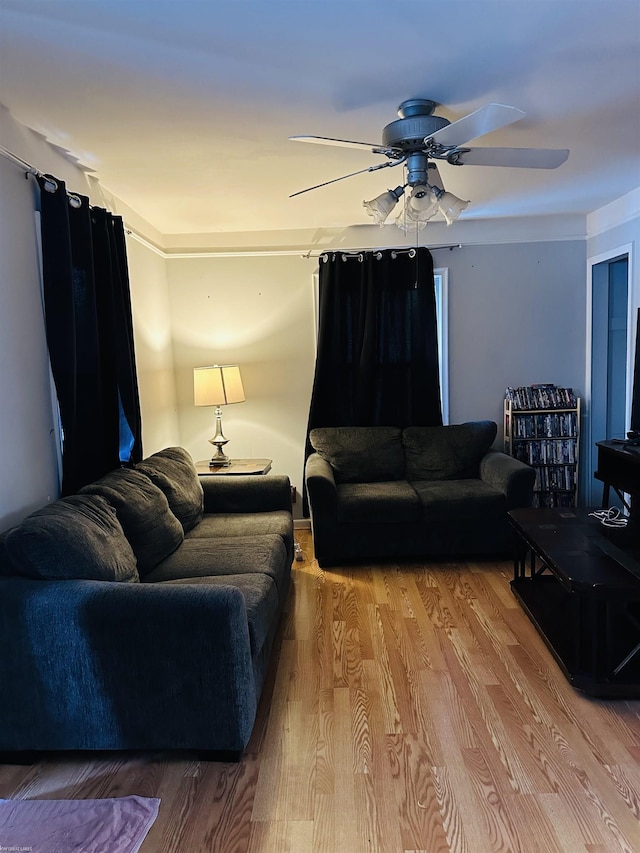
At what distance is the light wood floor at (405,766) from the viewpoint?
1738mm

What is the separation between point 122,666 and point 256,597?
58 cm

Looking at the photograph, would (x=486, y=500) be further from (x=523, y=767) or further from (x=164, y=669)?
(x=164, y=669)

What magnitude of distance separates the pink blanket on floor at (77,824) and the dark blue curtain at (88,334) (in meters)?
1.35

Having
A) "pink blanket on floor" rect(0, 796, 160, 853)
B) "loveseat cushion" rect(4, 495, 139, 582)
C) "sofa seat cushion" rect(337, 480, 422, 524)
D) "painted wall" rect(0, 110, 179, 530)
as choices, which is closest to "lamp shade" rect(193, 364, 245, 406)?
"sofa seat cushion" rect(337, 480, 422, 524)

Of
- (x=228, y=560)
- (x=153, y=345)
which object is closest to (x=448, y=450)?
(x=228, y=560)

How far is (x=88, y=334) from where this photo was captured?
2.92 meters

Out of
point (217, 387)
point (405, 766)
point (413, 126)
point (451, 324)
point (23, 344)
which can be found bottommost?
point (405, 766)

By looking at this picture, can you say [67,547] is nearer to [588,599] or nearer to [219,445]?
[588,599]

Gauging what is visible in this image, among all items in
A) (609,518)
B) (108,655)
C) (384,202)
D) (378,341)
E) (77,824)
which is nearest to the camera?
(77,824)

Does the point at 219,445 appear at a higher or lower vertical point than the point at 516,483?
higher

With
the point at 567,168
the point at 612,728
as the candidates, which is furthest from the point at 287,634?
the point at 567,168

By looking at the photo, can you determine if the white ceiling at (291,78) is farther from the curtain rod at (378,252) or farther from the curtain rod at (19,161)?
the curtain rod at (378,252)

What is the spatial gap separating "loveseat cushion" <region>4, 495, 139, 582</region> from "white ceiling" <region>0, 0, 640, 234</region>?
1.65 metres

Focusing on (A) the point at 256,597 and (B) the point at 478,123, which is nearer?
(B) the point at 478,123
